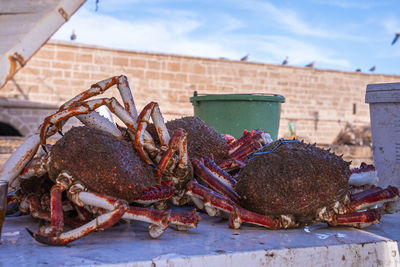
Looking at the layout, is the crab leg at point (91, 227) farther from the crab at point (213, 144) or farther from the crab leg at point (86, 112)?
the crab at point (213, 144)

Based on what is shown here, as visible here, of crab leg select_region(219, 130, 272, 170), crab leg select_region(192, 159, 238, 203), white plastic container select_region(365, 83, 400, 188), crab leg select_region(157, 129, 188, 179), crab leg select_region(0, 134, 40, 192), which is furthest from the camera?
white plastic container select_region(365, 83, 400, 188)

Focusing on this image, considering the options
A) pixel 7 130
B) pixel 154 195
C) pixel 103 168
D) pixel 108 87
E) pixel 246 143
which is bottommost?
pixel 154 195

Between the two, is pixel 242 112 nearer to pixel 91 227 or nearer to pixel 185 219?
pixel 185 219

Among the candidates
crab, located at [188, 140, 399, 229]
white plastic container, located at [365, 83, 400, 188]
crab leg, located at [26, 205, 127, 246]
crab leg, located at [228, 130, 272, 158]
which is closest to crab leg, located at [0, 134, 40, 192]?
crab leg, located at [26, 205, 127, 246]

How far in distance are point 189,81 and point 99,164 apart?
1248 cm

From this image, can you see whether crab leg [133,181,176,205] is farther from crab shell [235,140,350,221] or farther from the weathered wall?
the weathered wall

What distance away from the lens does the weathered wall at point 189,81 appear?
1204 cm

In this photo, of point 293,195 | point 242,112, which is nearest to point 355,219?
point 293,195

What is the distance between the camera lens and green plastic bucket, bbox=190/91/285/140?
391 cm

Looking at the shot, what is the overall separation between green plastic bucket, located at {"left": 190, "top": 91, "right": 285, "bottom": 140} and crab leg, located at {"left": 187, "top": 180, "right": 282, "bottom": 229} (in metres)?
2.38

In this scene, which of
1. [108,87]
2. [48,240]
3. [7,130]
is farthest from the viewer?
[7,130]

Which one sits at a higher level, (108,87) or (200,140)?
(108,87)

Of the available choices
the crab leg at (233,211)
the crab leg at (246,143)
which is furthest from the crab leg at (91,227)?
the crab leg at (246,143)

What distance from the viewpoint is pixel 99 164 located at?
1.36 metres
